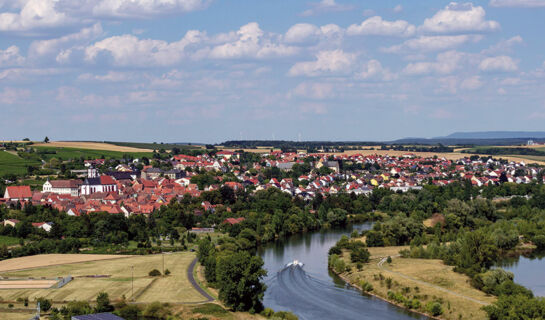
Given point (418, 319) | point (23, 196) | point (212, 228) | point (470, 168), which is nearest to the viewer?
point (418, 319)

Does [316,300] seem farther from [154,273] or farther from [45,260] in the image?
[45,260]

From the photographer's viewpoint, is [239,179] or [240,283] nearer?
[240,283]

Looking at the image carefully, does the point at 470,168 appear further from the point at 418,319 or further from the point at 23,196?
the point at 418,319

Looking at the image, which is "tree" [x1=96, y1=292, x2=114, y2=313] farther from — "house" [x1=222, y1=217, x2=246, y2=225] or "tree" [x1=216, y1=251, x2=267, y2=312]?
"house" [x1=222, y1=217, x2=246, y2=225]

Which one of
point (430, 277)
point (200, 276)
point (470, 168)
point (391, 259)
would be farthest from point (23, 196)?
point (470, 168)

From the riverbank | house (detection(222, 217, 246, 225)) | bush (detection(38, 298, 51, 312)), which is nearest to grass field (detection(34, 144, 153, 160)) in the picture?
house (detection(222, 217, 246, 225))

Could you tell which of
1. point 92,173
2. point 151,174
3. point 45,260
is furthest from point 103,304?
point 151,174

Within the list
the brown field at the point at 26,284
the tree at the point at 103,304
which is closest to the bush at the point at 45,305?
the tree at the point at 103,304
